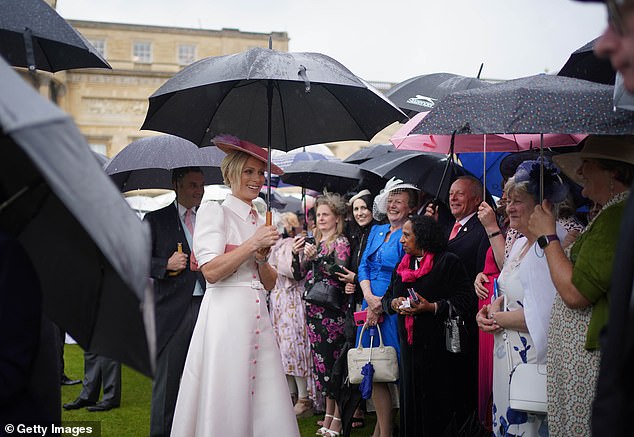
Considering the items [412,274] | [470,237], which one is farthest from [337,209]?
[412,274]

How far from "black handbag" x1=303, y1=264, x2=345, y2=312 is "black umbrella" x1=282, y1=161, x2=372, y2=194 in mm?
1431

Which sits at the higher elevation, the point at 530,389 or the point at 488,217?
the point at 488,217

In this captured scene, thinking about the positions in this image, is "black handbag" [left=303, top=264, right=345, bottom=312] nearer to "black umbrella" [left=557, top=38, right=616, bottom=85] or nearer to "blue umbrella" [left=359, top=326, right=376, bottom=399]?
"blue umbrella" [left=359, top=326, right=376, bottom=399]

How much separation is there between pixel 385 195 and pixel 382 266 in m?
0.75

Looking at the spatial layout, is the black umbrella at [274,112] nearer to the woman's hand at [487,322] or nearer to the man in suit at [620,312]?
the woman's hand at [487,322]

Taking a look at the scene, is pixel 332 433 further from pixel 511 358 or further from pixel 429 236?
pixel 511 358

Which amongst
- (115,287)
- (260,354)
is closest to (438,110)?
(260,354)

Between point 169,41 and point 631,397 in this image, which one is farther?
point 169,41

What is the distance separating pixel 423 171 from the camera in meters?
7.50

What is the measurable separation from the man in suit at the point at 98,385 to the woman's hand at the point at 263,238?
14.4ft

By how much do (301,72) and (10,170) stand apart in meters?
2.37

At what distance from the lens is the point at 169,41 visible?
51.1 metres

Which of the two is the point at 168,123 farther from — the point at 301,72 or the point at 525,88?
Result: the point at 525,88

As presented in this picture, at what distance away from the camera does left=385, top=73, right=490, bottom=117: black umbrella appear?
7043mm
